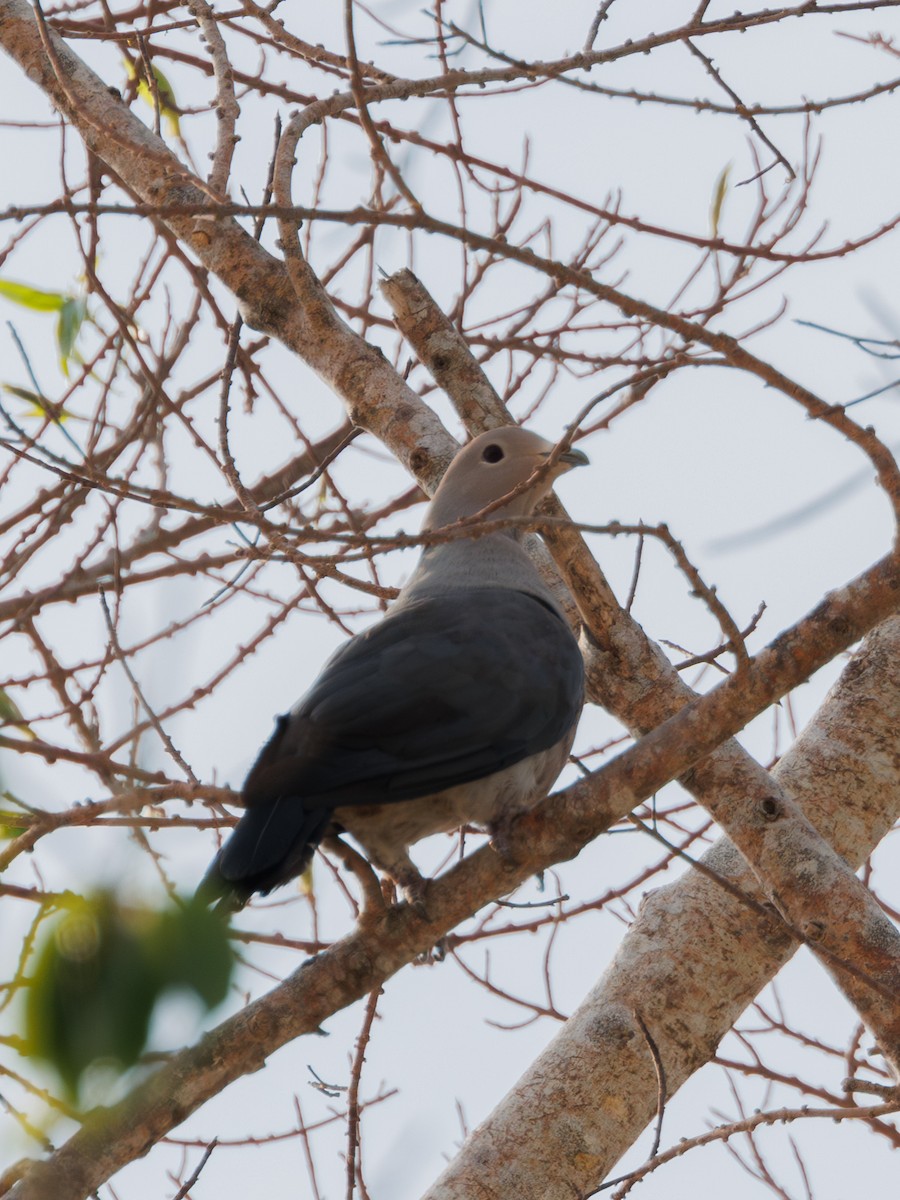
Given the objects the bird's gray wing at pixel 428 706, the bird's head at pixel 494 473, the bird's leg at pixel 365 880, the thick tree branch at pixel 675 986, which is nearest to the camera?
the bird's leg at pixel 365 880

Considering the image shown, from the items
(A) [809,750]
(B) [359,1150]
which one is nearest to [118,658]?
(B) [359,1150]

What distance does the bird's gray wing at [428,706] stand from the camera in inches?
103

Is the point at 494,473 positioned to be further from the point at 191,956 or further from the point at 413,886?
the point at 191,956

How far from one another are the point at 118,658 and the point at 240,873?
0.71 meters

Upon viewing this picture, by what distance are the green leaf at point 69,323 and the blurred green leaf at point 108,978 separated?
8.10 ft

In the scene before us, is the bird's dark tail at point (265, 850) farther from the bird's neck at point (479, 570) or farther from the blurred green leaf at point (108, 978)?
the blurred green leaf at point (108, 978)

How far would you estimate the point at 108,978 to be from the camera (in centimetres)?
87

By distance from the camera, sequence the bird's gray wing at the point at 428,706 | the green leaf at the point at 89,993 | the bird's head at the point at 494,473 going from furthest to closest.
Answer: the bird's head at the point at 494,473 < the bird's gray wing at the point at 428,706 < the green leaf at the point at 89,993

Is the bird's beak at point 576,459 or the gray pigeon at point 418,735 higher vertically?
the bird's beak at point 576,459

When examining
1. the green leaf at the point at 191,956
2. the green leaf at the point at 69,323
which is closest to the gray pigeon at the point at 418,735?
the green leaf at the point at 69,323

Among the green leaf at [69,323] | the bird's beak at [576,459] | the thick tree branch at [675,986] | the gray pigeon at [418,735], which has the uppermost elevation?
the green leaf at [69,323]

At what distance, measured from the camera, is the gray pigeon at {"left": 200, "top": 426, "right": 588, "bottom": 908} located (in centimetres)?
247

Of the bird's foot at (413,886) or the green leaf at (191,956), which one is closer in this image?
the green leaf at (191,956)

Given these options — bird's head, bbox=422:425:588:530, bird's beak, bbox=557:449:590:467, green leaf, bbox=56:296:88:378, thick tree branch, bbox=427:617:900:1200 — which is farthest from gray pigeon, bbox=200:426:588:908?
green leaf, bbox=56:296:88:378
